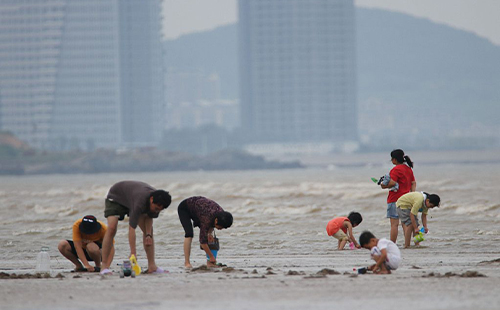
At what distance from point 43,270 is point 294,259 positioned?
3628 mm

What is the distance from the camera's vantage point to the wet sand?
8289 millimetres

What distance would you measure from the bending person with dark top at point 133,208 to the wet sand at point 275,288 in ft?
1.14

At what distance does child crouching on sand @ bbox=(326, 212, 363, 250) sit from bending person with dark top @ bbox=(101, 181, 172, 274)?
174 inches

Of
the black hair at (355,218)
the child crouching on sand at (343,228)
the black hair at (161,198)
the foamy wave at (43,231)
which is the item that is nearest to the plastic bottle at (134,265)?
the black hair at (161,198)

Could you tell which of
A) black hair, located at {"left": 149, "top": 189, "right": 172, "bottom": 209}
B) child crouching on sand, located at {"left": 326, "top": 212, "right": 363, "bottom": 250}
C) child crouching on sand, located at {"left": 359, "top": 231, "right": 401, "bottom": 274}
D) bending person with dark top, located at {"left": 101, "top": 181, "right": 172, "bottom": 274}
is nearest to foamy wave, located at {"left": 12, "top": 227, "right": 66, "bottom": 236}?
child crouching on sand, located at {"left": 326, "top": 212, "right": 363, "bottom": 250}

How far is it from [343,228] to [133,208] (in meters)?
5.53

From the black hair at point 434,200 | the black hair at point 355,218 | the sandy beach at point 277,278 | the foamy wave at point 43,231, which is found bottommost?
the foamy wave at point 43,231

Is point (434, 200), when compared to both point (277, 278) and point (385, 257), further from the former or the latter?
point (277, 278)

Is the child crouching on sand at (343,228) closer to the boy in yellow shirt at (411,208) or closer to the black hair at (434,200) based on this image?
the boy in yellow shirt at (411,208)

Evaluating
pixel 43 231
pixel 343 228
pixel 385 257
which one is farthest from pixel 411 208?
pixel 43 231

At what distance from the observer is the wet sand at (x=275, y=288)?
8.29 m

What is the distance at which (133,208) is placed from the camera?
1049 cm

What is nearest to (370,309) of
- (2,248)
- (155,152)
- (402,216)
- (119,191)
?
(119,191)

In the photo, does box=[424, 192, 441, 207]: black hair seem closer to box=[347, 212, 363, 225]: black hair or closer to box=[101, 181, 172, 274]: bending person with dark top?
box=[347, 212, 363, 225]: black hair
